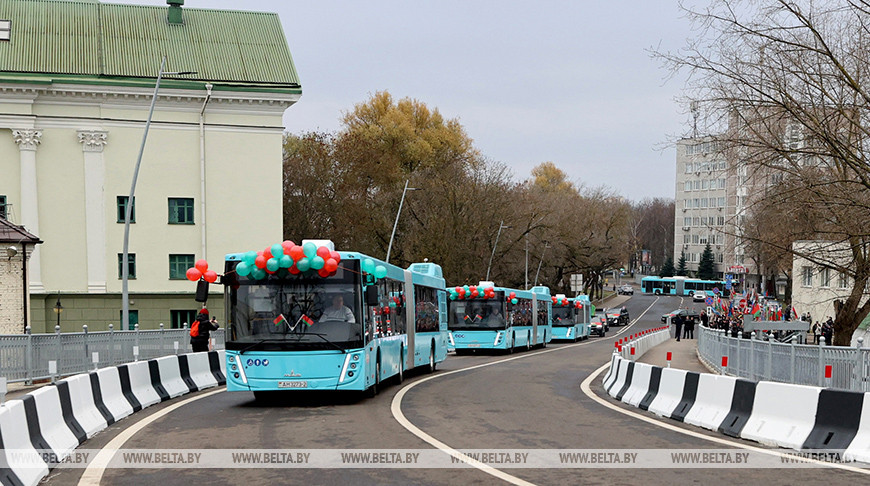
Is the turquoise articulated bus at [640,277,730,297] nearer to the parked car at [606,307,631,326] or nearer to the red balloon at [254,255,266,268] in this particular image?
the parked car at [606,307,631,326]

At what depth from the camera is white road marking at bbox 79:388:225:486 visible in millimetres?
10000

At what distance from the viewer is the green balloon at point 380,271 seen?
19.4 metres

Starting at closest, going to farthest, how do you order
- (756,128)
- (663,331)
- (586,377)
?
1. (756,128)
2. (586,377)
3. (663,331)

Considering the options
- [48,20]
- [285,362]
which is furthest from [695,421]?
[48,20]

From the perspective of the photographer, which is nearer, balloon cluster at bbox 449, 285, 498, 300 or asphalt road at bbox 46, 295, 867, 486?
asphalt road at bbox 46, 295, 867, 486

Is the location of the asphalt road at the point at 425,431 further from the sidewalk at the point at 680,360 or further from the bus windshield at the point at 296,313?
the sidewalk at the point at 680,360

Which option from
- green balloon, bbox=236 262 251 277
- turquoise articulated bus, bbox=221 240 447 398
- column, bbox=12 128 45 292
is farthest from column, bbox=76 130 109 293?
green balloon, bbox=236 262 251 277

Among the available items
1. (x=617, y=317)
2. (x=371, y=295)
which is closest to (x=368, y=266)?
(x=371, y=295)

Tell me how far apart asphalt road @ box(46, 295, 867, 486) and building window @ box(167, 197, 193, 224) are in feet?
99.5

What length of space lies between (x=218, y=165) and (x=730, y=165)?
1428 inches

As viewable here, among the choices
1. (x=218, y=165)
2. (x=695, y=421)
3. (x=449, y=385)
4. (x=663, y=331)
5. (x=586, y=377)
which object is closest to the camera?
(x=695, y=421)

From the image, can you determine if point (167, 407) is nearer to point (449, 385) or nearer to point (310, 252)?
point (310, 252)

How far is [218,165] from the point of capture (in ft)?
164

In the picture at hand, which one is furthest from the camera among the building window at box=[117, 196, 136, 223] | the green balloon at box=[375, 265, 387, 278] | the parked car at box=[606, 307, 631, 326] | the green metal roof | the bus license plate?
the parked car at box=[606, 307, 631, 326]
